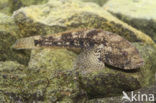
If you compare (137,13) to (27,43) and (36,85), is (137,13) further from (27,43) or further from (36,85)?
(36,85)

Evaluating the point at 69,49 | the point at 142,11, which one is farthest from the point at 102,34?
the point at 142,11

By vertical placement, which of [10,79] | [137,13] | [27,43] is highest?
[27,43]

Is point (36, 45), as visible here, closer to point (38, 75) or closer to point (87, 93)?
point (38, 75)

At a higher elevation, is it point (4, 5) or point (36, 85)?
point (36, 85)

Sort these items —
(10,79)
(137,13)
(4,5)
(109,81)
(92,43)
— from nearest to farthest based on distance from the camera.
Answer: (10,79), (109,81), (92,43), (137,13), (4,5)

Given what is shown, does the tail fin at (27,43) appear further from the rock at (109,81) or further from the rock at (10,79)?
the rock at (109,81)

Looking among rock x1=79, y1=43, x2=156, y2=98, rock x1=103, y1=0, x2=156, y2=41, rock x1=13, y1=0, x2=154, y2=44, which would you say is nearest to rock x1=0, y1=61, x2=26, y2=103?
rock x1=79, y1=43, x2=156, y2=98

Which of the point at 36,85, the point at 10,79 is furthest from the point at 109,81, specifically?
the point at 10,79
